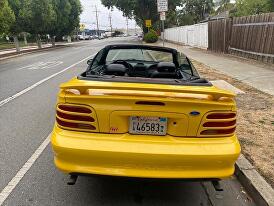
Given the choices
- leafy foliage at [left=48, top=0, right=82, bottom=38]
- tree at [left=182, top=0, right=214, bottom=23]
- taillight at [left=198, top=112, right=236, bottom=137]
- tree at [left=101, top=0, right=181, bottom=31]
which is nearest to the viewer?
taillight at [left=198, top=112, right=236, bottom=137]

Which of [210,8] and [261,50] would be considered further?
[210,8]

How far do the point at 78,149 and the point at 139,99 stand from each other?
706 mm

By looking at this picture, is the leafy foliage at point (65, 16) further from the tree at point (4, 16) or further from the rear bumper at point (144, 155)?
the rear bumper at point (144, 155)

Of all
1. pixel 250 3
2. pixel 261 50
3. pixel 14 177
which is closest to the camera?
pixel 14 177

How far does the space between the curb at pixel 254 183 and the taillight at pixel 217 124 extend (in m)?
0.78

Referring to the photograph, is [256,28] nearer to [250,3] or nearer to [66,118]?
[66,118]

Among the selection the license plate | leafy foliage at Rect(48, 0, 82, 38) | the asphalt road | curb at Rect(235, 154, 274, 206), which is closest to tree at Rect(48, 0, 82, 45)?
leafy foliage at Rect(48, 0, 82, 38)

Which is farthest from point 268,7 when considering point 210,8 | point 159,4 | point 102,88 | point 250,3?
point 210,8

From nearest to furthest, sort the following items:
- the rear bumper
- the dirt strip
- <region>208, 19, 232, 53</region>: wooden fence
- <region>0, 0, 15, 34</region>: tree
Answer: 1. the rear bumper
2. the dirt strip
3. <region>208, 19, 232, 53</region>: wooden fence
4. <region>0, 0, 15, 34</region>: tree

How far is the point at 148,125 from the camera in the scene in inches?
126

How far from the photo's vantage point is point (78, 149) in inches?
124

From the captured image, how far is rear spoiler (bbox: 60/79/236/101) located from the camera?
10.3ft

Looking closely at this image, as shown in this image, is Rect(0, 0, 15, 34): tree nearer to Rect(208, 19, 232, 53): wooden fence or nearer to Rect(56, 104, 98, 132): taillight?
Rect(208, 19, 232, 53): wooden fence

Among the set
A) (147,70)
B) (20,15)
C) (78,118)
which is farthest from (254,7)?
(78,118)
